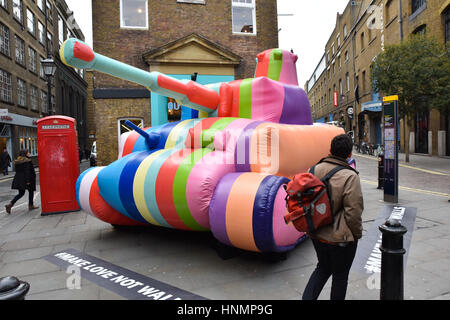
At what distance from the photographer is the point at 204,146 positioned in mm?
4242

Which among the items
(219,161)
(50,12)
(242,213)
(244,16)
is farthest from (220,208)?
(50,12)

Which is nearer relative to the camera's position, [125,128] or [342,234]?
[342,234]

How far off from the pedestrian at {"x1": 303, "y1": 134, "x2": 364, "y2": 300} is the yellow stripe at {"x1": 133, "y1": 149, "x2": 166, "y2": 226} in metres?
2.37

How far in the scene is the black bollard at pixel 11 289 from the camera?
5.07ft

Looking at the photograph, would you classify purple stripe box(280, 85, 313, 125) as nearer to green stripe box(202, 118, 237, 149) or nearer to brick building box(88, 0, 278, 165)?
green stripe box(202, 118, 237, 149)

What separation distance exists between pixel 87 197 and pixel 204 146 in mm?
2072

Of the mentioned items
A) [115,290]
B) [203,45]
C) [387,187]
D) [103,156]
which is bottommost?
[115,290]

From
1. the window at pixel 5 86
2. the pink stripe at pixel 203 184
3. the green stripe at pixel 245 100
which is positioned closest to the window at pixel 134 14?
the green stripe at pixel 245 100

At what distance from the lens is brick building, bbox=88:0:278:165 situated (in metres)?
11.9

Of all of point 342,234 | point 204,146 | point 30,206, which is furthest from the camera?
point 30,206

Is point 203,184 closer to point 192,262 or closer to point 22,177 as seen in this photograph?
point 192,262
